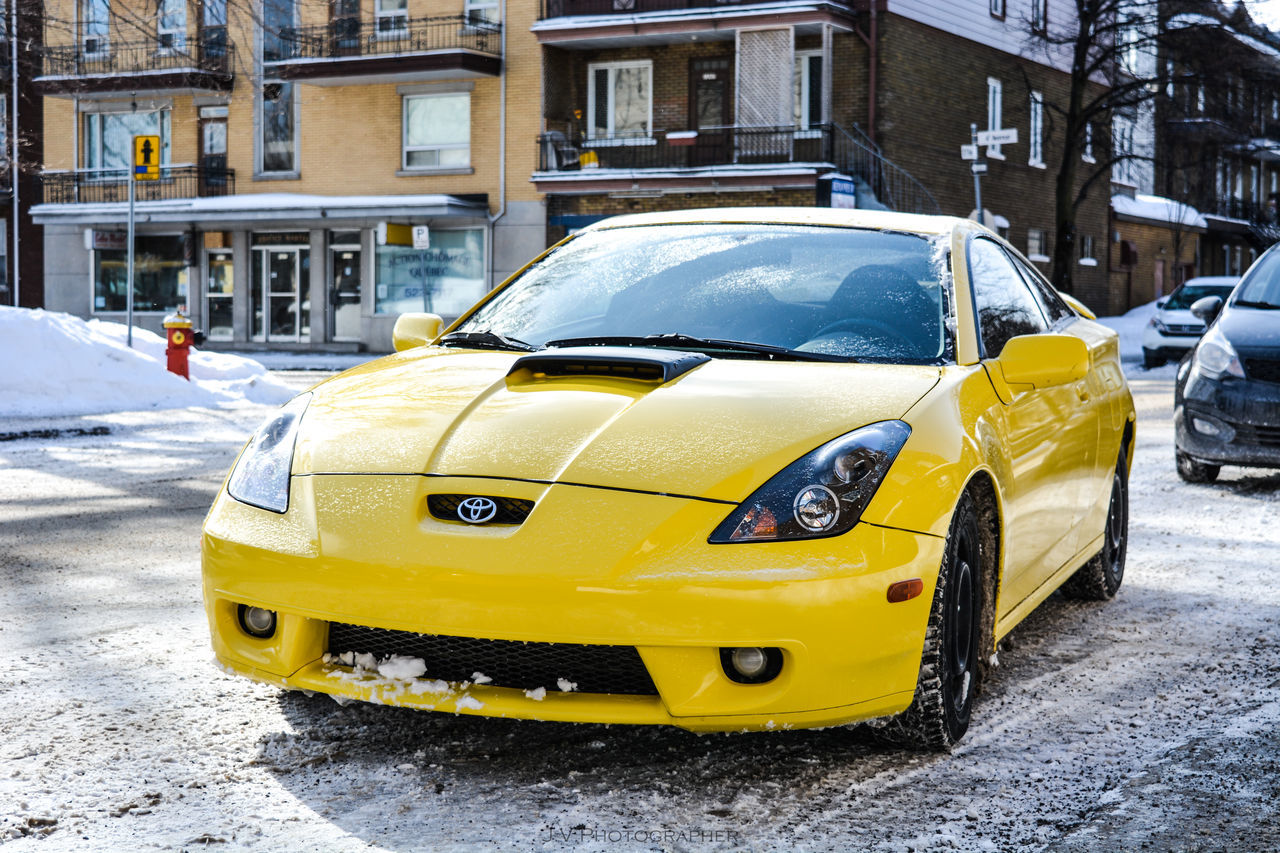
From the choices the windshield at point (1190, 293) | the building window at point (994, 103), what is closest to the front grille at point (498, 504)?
the windshield at point (1190, 293)

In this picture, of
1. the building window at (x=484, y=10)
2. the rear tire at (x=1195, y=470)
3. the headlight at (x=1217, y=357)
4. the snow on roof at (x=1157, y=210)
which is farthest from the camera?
the snow on roof at (x=1157, y=210)

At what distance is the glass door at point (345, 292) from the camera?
106 feet

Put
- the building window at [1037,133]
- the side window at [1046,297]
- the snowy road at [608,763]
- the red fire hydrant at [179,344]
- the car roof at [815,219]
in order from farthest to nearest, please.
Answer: the building window at [1037,133], the red fire hydrant at [179,344], the side window at [1046,297], the car roof at [815,219], the snowy road at [608,763]

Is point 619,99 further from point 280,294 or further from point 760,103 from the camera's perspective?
point 280,294

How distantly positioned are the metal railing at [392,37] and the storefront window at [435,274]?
3897 mm

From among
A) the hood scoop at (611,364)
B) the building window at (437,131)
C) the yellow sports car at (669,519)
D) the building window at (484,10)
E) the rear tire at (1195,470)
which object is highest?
the building window at (484,10)

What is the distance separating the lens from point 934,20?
100.0 feet

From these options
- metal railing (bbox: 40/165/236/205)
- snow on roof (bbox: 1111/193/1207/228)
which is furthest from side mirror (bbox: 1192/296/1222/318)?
snow on roof (bbox: 1111/193/1207/228)

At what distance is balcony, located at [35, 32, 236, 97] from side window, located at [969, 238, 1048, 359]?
3047cm

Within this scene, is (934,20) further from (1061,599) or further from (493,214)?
(1061,599)

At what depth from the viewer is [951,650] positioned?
354cm

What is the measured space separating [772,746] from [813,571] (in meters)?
0.69

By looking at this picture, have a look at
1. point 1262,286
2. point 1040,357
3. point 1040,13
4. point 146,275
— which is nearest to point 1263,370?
point 1262,286

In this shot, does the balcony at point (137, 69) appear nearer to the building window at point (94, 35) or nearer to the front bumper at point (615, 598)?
the building window at point (94, 35)
